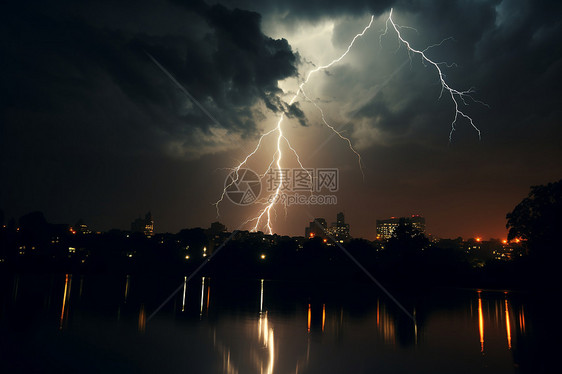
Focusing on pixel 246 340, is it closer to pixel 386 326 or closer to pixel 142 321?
pixel 142 321

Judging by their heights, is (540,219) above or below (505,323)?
above


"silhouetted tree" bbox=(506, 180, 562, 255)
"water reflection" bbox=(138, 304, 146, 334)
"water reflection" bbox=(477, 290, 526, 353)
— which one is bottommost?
"water reflection" bbox=(477, 290, 526, 353)

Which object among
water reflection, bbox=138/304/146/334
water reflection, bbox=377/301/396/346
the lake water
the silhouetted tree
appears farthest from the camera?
the silhouetted tree

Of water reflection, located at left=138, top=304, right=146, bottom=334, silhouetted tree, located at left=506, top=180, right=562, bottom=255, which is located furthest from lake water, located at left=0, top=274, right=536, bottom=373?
silhouetted tree, located at left=506, top=180, right=562, bottom=255

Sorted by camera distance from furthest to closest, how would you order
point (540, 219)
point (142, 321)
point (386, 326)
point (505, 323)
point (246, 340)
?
point (540, 219) → point (505, 323) → point (386, 326) → point (142, 321) → point (246, 340)

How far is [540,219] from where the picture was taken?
27969 millimetres

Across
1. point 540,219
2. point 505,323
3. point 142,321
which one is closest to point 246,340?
point 142,321

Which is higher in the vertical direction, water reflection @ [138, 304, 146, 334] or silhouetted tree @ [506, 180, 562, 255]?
silhouetted tree @ [506, 180, 562, 255]

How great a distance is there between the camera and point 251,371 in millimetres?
5051

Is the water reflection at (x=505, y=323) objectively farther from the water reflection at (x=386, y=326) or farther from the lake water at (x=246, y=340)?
the water reflection at (x=386, y=326)

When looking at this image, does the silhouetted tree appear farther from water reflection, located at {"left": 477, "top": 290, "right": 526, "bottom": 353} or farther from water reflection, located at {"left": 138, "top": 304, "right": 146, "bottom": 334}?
water reflection, located at {"left": 138, "top": 304, "right": 146, "bottom": 334}

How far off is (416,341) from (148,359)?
528 cm

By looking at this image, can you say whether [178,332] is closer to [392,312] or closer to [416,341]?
[416,341]

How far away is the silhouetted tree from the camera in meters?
26.5
